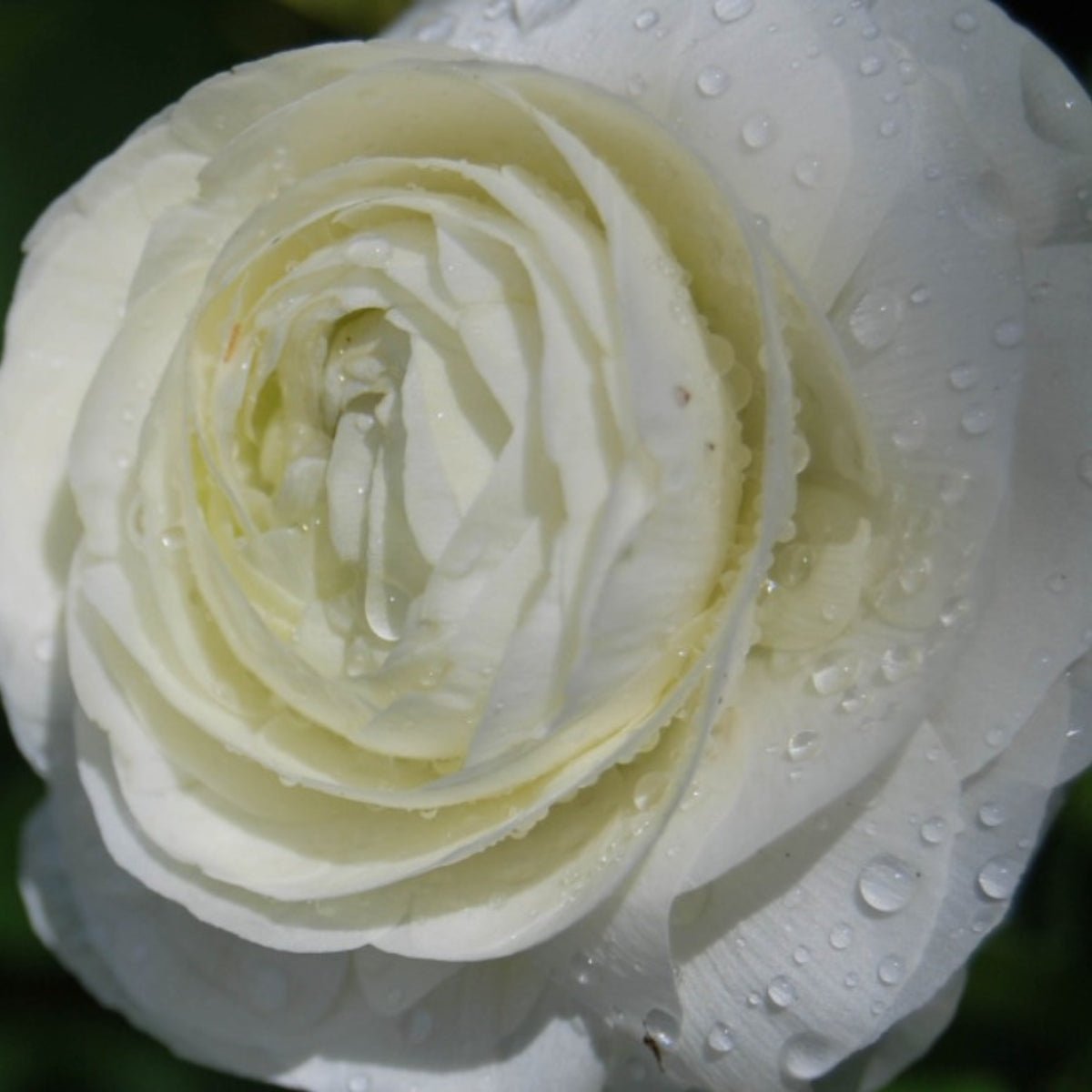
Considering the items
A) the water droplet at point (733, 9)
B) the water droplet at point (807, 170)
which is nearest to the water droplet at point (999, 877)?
the water droplet at point (807, 170)

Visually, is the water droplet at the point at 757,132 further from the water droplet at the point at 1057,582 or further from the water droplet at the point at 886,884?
the water droplet at the point at 886,884

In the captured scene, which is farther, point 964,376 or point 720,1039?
point 720,1039

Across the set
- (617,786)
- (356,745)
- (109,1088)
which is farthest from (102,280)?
(109,1088)

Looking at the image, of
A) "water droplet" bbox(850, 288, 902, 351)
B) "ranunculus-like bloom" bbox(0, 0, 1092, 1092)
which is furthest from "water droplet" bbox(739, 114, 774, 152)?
"water droplet" bbox(850, 288, 902, 351)

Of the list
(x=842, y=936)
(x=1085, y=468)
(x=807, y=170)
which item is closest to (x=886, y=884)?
(x=842, y=936)

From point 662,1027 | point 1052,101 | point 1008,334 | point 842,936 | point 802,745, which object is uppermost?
point 1052,101

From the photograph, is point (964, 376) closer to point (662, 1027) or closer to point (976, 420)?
point (976, 420)
